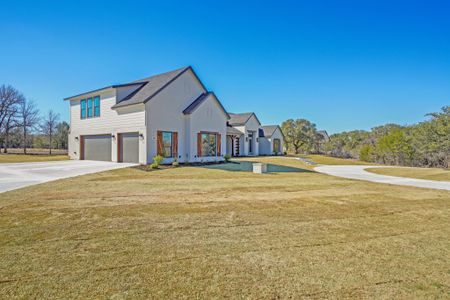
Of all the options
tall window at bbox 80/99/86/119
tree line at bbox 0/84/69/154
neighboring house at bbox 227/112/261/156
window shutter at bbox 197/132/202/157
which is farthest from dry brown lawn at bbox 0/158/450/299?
tree line at bbox 0/84/69/154

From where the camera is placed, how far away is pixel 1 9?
11.9 metres

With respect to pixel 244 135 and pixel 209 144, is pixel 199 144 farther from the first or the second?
pixel 244 135

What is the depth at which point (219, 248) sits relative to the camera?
3889 mm

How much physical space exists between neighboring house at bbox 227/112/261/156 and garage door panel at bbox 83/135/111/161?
16.1m

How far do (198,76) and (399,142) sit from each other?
22.1 meters

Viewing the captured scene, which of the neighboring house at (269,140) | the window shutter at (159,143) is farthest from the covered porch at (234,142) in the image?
the window shutter at (159,143)

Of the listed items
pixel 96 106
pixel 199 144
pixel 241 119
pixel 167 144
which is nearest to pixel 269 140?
pixel 241 119

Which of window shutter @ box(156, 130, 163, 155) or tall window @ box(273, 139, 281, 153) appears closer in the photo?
window shutter @ box(156, 130, 163, 155)

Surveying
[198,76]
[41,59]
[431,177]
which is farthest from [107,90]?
[431,177]

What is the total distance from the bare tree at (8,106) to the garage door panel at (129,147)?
33.3m

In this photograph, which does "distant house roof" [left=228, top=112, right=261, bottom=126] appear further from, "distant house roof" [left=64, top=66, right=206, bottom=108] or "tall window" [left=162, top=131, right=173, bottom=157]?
"tall window" [left=162, top=131, right=173, bottom=157]

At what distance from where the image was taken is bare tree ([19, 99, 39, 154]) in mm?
41312

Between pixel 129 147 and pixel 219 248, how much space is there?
54.6 feet

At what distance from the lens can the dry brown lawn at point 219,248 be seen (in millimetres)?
2785
